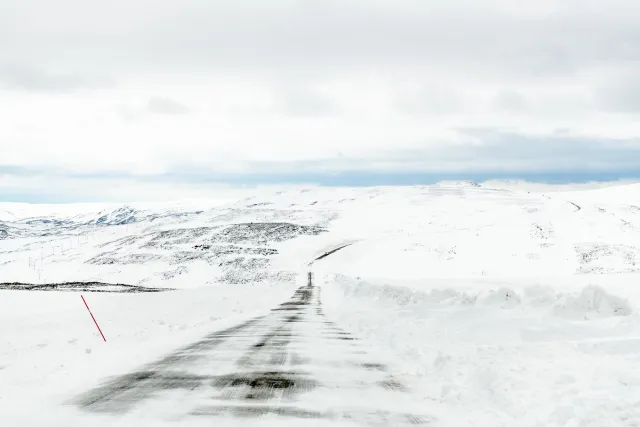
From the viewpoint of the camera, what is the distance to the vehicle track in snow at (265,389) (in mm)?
6496

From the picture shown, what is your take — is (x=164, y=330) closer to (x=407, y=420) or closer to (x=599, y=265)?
(x=407, y=420)

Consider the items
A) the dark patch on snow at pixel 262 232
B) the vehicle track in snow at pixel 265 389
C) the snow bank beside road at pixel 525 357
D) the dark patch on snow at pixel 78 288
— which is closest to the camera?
the snow bank beside road at pixel 525 357

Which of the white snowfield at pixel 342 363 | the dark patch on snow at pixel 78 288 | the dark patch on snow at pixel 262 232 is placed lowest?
the dark patch on snow at pixel 262 232

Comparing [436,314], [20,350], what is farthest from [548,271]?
[20,350]

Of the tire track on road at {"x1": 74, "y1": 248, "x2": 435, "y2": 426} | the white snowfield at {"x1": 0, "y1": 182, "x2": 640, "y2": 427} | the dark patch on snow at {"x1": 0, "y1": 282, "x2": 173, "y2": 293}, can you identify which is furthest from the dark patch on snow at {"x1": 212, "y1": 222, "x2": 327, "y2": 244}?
the tire track on road at {"x1": 74, "y1": 248, "x2": 435, "y2": 426}

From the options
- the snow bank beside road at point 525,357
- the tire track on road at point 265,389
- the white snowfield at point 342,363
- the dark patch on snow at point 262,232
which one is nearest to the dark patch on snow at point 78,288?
the white snowfield at point 342,363

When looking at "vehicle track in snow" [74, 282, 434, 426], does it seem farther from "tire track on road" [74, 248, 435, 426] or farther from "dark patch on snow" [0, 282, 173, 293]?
"dark patch on snow" [0, 282, 173, 293]

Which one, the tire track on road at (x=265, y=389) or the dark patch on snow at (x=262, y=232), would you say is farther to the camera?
the dark patch on snow at (x=262, y=232)

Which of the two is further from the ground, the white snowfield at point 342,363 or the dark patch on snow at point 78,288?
the white snowfield at point 342,363

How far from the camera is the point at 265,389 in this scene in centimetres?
791

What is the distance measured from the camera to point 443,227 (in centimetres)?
12731

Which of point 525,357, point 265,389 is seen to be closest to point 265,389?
point 265,389

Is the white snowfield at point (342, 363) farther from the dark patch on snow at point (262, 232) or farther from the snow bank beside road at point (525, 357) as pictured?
the dark patch on snow at point (262, 232)

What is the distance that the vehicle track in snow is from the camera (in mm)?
6496
